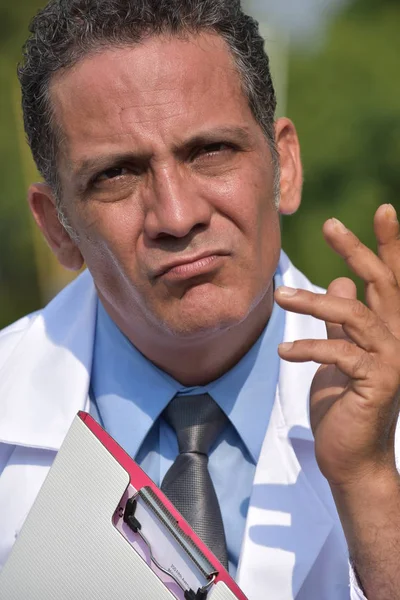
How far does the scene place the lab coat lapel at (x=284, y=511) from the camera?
1.65m

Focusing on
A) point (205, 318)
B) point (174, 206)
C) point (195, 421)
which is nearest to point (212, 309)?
point (205, 318)

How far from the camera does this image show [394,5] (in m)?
3.61

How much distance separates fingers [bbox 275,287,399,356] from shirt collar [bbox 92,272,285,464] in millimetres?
579

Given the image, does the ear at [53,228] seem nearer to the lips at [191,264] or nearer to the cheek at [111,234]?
the cheek at [111,234]

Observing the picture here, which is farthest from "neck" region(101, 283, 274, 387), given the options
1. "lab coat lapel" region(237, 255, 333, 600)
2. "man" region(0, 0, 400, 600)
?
"lab coat lapel" region(237, 255, 333, 600)

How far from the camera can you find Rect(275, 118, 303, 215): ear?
202 centimetres

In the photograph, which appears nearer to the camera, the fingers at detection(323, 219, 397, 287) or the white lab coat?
the fingers at detection(323, 219, 397, 287)

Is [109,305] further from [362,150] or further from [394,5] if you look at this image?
[394,5]

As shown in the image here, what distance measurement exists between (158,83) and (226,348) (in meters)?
0.64

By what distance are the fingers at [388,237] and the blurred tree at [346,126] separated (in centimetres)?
206

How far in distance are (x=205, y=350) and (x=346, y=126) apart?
2.05 meters

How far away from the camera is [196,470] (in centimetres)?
177

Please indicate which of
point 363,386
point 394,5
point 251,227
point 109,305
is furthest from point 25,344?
point 394,5

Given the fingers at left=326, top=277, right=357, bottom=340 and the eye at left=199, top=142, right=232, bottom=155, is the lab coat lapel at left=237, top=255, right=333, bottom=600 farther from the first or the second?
the eye at left=199, top=142, right=232, bottom=155
